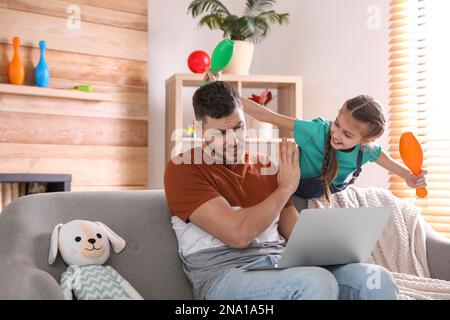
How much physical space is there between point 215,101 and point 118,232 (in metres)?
0.51

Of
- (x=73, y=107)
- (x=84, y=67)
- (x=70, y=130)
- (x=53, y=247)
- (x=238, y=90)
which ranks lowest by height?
(x=53, y=247)

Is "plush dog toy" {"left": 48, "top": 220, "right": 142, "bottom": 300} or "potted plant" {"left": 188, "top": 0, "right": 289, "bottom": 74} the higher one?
"potted plant" {"left": 188, "top": 0, "right": 289, "bottom": 74}

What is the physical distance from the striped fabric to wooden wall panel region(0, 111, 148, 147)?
6.95ft

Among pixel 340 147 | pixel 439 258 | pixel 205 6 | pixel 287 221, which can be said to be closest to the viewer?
pixel 287 221

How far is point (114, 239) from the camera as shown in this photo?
6.28 feet

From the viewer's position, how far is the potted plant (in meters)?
3.99

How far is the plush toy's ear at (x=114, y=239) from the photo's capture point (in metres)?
1.91

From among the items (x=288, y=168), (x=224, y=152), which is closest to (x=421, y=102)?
(x=288, y=168)

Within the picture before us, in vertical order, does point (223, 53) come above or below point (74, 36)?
below

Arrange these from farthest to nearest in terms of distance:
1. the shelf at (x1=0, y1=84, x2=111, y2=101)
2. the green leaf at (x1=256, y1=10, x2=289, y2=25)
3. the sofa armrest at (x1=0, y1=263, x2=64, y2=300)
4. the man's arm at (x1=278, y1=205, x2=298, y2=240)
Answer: the green leaf at (x1=256, y1=10, x2=289, y2=25) < the shelf at (x1=0, y1=84, x2=111, y2=101) < the man's arm at (x1=278, y1=205, x2=298, y2=240) < the sofa armrest at (x1=0, y1=263, x2=64, y2=300)

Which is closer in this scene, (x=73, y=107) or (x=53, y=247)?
(x=53, y=247)

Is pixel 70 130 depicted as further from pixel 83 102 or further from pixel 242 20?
pixel 242 20

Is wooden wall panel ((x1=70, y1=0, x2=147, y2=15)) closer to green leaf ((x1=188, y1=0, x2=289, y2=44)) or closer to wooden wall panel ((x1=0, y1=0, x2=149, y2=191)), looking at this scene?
wooden wall panel ((x1=0, y1=0, x2=149, y2=191))

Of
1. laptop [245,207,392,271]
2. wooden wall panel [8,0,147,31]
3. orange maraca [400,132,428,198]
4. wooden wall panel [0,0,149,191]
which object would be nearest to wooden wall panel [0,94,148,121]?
wooden wall panel [0,0,149,191]
